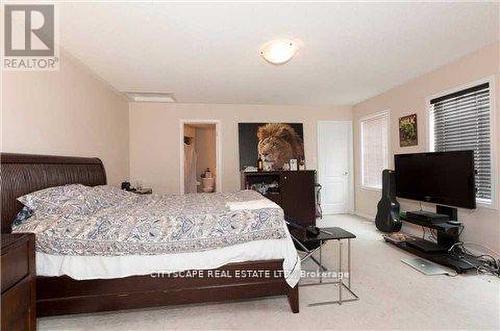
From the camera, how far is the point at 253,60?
3.23 meters

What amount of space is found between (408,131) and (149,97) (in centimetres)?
451

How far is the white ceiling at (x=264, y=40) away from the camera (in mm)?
2205

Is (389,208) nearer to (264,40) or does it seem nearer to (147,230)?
(264,40)

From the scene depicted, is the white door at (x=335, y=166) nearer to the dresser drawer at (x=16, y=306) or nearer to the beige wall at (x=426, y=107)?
the beige wall at (x=426, y=107)

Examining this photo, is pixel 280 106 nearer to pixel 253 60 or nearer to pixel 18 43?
pixel 253 60

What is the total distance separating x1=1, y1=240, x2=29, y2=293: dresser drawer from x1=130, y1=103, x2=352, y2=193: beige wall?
3.59 meters

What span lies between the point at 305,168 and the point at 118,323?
4421 millimetres

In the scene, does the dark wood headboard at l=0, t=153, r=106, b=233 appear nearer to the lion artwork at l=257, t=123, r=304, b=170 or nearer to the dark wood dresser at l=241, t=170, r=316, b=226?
the dark wood dresser at l=241, t=170, r=316, b=226

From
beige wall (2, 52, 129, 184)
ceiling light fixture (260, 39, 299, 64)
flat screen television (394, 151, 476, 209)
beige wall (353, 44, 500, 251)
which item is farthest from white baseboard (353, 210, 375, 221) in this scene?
beige wall (2, 52, 129, 184)

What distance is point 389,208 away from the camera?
3.98 metres

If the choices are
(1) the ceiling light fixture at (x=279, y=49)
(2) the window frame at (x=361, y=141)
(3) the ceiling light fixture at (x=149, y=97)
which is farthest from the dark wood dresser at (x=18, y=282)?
(2) the window frame at (x=361, y=141)

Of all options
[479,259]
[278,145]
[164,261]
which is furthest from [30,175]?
[479,259]

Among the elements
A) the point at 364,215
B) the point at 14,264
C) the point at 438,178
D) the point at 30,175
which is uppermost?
the point at 30,175

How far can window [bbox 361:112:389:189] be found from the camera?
15.8 feet
